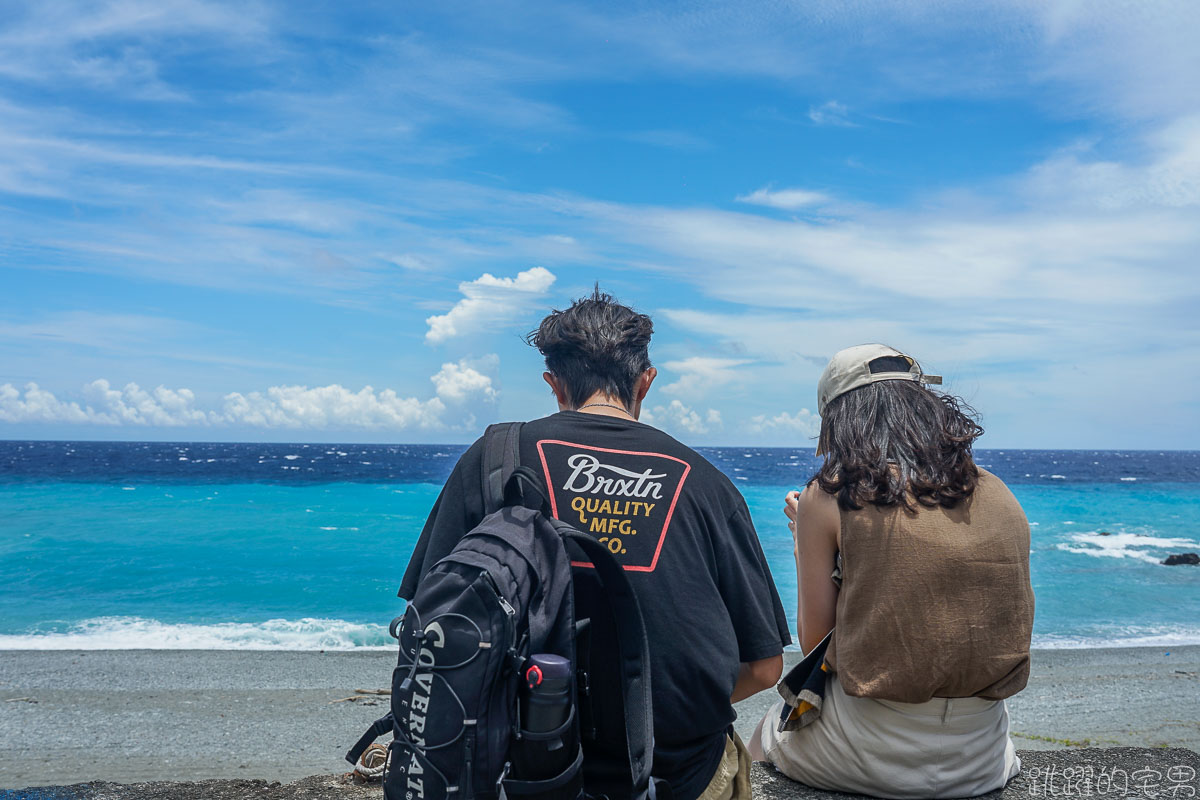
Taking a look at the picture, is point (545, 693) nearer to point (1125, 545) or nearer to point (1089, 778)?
point (1089, 778)

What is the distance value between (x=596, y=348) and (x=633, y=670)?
0.92 m

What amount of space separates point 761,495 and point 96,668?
42.5 meters

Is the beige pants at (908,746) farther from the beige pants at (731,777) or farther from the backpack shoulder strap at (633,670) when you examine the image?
the backpack shoulder strap at (633,670)

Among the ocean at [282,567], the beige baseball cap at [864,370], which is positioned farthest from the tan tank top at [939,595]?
the ocean at [282,567]

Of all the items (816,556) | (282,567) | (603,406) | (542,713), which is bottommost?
(282,567)

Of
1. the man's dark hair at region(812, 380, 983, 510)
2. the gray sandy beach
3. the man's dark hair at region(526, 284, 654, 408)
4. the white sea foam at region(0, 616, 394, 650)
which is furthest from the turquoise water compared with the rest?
the man's dark hair at region(812, 380, 983, 510)

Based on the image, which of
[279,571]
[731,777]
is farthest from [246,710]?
[279,571]

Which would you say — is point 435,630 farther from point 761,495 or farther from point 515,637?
point 761,495

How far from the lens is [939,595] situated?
2.32 meters

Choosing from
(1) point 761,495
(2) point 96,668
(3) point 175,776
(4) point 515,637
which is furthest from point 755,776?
(1) point 761,495

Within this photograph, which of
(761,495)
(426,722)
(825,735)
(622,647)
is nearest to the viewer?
(426,722)

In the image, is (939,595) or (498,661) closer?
(498,661)

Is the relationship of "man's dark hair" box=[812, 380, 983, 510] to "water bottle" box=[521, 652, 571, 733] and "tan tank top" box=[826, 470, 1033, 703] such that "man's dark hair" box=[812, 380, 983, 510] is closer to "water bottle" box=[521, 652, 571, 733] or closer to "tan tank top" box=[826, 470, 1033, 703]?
"tan tank top" box=[826, 470, 1033, 703]

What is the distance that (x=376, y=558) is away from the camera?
23438 millimetres
